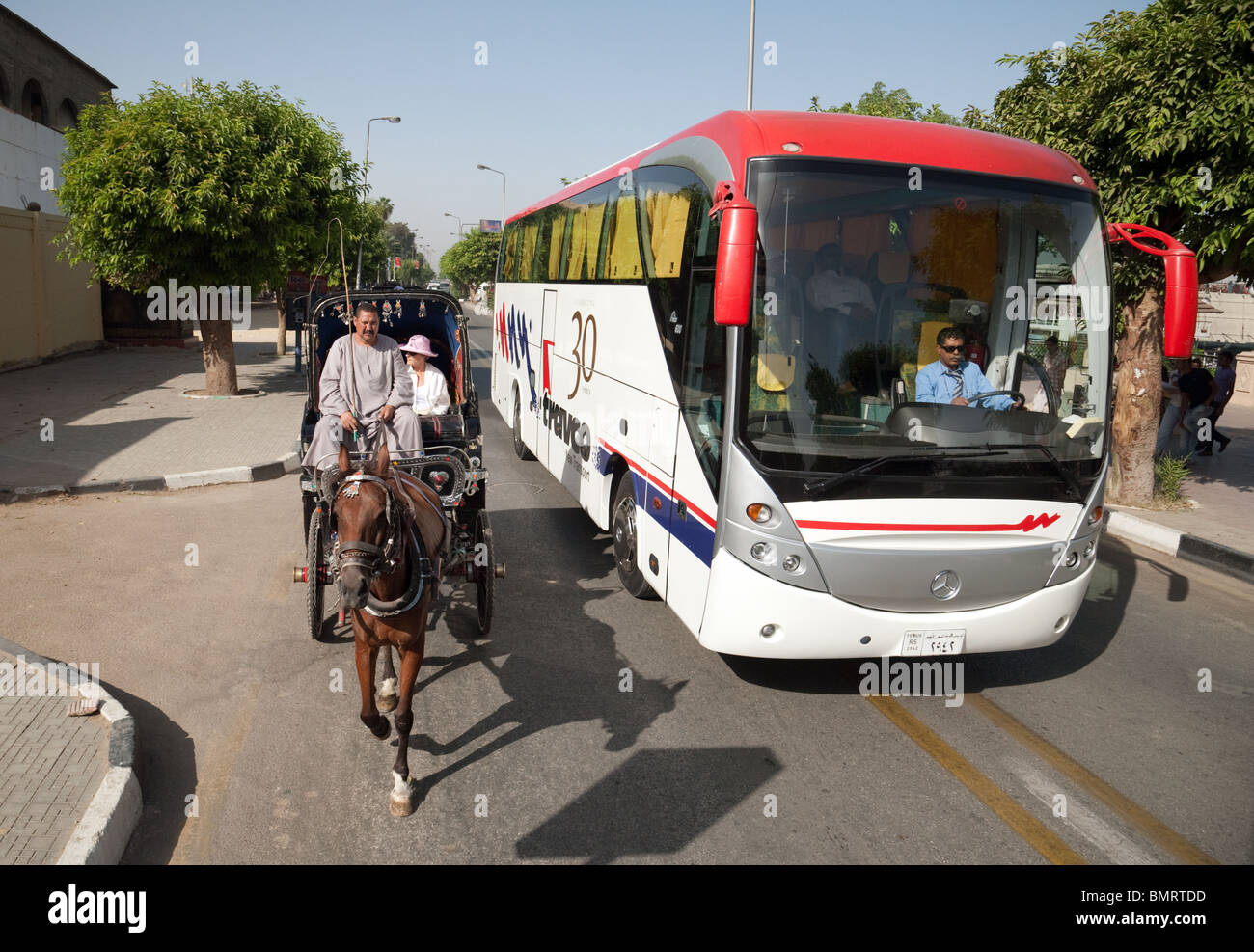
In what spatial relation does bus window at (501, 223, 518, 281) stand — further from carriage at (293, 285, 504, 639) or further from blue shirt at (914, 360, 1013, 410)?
blue shirt at (914, 360, 1013, 410)

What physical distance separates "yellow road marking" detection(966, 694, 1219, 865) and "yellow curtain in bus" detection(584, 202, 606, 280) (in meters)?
5.03

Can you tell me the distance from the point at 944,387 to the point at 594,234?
4407 mm

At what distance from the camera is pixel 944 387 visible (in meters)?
5.39

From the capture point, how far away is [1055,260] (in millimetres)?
5621

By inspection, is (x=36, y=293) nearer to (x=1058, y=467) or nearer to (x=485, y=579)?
(x=485, y=579)

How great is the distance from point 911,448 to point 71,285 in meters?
24.8

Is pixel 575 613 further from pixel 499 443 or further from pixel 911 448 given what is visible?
pixel 499 443

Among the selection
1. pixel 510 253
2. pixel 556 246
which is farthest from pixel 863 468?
pixel 510 253

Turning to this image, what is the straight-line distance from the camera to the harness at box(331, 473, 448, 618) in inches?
150

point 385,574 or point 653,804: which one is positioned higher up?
point 385,574

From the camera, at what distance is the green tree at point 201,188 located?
15.3 m

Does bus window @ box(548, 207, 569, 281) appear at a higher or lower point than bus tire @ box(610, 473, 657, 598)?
higher

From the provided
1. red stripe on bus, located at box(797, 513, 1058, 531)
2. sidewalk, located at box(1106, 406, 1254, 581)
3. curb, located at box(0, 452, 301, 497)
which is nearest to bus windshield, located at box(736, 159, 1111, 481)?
red stripe on bus, located at box(797, 513, 1058, 531)
